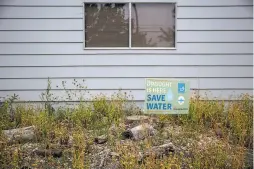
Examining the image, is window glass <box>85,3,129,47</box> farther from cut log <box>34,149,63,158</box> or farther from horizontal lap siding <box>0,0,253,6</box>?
cut log <box>34,149,63,158</box>

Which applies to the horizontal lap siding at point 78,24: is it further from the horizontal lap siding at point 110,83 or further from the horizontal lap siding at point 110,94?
the horizontal lap siding at point 110,94

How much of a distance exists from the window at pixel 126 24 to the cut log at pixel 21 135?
2.36 metres

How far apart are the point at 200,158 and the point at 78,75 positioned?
11.2ft

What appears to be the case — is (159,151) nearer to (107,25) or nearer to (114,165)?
(114,165)

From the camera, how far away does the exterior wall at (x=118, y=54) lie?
6340 mm

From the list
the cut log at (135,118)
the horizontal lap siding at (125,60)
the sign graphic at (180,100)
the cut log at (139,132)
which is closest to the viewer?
the cut log at (139,132)

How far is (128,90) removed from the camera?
652 cm

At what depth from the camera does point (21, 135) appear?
184 inches

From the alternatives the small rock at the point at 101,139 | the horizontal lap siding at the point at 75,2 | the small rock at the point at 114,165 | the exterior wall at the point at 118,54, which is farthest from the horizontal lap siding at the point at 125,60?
the small rock at the point at 114,165

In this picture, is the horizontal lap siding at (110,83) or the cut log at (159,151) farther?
the horizontal lap siding at (110,83)

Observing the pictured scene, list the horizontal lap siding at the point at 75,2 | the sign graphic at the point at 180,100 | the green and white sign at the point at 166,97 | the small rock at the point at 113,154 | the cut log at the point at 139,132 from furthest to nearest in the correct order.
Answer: the horizontal lap siding at the point at 75,2 → the sign graphic at the point at 180,100 → the green and white sign at the point at 166,97 → the cut log at the point at 139,132 → the small rock at the point at 113,154

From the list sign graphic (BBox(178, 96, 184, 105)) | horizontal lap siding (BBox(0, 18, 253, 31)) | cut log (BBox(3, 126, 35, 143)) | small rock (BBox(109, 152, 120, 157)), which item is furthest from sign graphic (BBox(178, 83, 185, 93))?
cut log (BBox(3, 126, 35, 143))

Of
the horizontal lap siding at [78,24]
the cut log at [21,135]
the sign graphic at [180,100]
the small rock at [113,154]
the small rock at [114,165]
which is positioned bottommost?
the small rock at [114,165]

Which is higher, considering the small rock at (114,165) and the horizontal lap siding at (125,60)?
the horizontal lap siding at (125,60)
